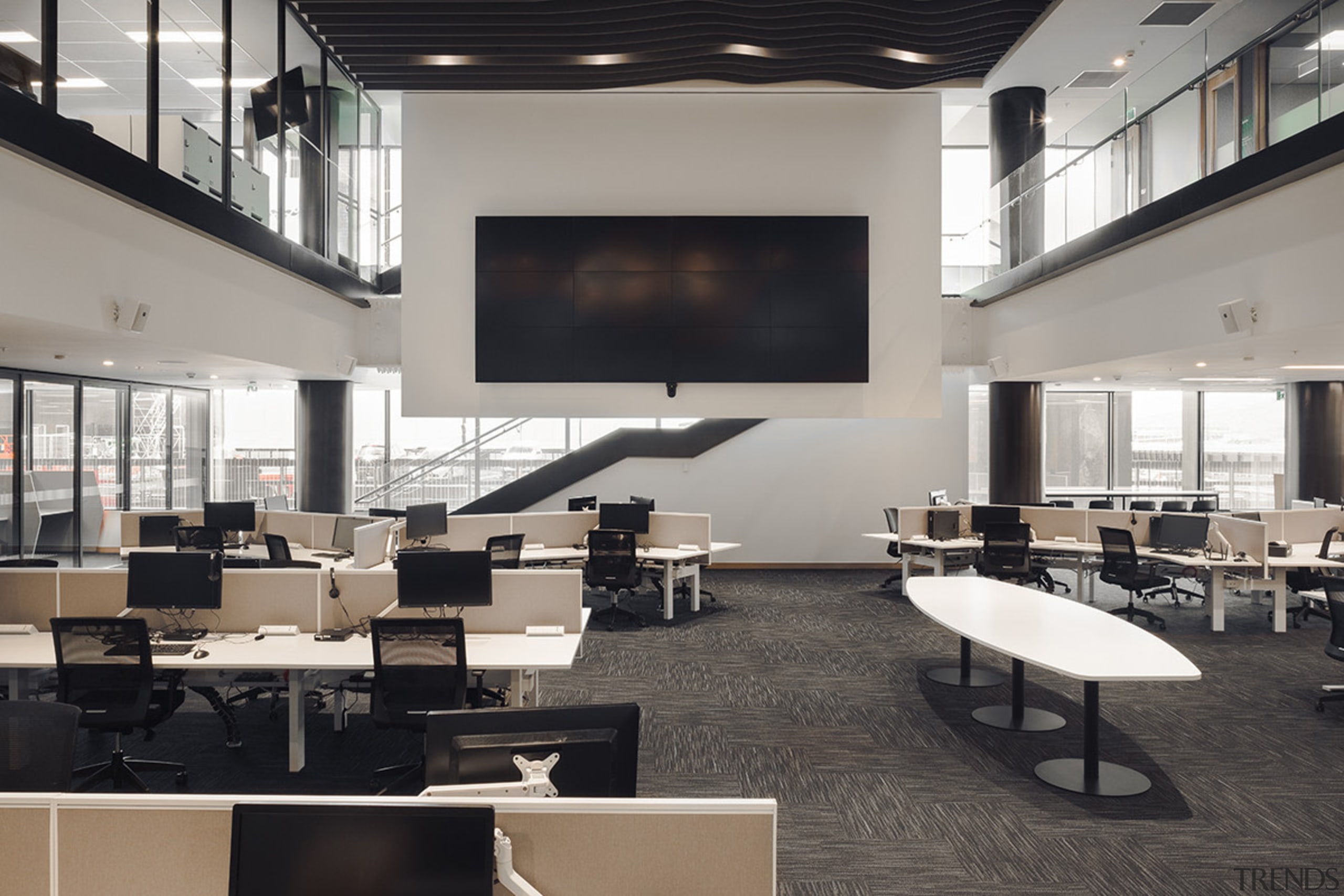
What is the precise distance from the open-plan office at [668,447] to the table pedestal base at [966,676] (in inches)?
2.1

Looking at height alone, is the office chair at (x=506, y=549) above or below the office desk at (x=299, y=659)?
above

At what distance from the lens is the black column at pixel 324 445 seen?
10.2 meters

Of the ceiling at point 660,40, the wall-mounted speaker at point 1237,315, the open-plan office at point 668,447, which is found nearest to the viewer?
the open-plan office at point 668,447

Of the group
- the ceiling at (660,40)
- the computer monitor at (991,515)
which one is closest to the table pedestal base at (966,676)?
the computer monitor at (991,515)

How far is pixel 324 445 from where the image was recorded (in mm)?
10336

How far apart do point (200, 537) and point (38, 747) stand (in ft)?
19.8

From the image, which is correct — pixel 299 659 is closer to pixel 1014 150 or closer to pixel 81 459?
pixel 81 459

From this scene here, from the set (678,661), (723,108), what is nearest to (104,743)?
(678,661)

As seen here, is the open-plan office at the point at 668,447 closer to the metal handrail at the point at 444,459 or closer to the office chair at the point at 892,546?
the metal handrail at the point at 444,459

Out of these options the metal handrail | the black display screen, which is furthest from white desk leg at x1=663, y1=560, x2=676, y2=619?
the metal handrail

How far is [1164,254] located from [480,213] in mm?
6665

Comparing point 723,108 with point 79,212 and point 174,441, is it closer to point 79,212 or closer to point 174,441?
point 79,212

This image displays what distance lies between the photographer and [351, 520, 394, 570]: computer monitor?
22.4 feet

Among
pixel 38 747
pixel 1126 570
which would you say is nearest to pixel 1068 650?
pixel 38 747
